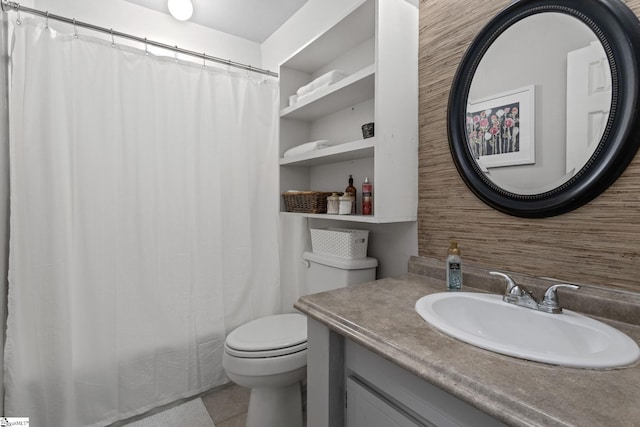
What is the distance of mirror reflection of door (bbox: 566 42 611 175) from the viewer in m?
0.86

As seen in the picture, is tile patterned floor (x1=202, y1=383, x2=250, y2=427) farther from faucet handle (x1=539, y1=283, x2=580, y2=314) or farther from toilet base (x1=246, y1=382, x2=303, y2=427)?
faucet handle (x1=539, y1=283, x2=580, y2=314)

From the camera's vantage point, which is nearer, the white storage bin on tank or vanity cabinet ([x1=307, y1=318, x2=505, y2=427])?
vanity cabinet ([x1=307, y1=318, x2=505, y2=427])

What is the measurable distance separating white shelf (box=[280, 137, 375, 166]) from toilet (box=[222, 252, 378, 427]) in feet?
1.69

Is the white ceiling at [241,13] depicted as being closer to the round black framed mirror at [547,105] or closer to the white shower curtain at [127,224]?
the white shower curtain at [127,224]

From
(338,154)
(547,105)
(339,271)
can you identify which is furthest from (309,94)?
(547,105)

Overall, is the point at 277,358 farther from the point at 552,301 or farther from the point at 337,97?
the point at 337,97

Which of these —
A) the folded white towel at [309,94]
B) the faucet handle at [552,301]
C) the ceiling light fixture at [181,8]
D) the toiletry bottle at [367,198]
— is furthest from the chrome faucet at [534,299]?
the ceiling light fixture at [181,8]

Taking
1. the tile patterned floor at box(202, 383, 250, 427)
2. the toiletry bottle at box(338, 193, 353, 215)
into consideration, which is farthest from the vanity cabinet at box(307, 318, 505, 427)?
the tile patterned floor at box(202, 383, 250, 427)

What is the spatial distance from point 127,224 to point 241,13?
4.95 feet

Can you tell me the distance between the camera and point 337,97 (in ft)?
5.13

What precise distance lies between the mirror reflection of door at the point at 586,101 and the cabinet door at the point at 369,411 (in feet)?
2.77

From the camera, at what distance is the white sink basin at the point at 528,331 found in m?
0.63

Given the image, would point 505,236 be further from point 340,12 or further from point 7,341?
point 7,341

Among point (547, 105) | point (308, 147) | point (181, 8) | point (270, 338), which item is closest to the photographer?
point (547, 105)
